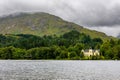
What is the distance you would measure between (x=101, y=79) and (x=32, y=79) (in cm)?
1492

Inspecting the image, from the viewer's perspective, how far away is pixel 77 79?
211ft

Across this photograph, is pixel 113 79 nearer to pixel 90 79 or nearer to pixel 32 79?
pixel 90 79

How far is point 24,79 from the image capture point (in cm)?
6469

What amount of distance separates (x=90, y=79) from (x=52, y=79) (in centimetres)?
818

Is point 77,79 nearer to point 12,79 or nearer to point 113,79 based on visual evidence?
point 113,79

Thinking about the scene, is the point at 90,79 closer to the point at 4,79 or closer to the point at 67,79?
the point at 67,79

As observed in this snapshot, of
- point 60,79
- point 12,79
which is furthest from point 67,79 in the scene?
point 12,79

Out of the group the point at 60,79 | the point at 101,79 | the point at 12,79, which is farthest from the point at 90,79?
the point at 12,79

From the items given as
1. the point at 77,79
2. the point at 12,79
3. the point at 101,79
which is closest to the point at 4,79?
the point at 12,79

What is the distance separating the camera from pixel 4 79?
63.6 meters

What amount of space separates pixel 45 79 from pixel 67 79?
4.78 meters

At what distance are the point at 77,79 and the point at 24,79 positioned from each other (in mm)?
11531

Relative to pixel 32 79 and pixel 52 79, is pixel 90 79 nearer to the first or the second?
pixel 52 79

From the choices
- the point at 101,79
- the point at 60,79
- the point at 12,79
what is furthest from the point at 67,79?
the point at 12,79
